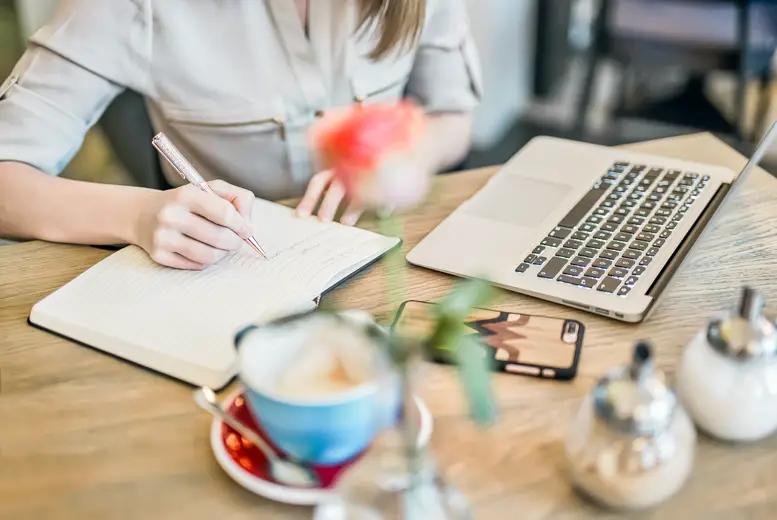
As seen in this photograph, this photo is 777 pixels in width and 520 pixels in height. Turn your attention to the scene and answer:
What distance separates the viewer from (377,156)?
388mm

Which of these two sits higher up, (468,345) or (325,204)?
(468,345)

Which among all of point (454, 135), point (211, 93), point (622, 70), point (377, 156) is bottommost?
point (622, 70)

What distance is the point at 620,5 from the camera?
217 cm

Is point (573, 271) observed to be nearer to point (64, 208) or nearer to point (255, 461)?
point (255, 461)

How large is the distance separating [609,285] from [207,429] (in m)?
0.37

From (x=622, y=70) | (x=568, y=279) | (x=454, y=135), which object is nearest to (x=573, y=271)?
(x=568, y=279)

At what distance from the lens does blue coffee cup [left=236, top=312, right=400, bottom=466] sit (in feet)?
1.67

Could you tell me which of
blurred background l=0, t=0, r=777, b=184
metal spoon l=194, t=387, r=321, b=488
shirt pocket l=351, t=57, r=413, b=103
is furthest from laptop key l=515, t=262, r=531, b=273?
blurred background l=0, t=0, r=777, b=184

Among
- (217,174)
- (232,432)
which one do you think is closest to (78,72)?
(217,174)

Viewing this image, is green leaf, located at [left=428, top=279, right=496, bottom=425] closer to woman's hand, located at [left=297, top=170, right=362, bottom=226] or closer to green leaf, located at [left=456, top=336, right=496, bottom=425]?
green leaf, located at [left=456, top=336, right=496, bottom=425]

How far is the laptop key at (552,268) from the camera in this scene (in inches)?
30.5

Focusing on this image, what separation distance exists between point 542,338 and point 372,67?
0.57 meters

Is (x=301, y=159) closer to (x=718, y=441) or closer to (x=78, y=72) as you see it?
(x=78, y=72)

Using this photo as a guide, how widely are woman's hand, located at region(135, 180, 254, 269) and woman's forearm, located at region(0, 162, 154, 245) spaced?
6 cm
